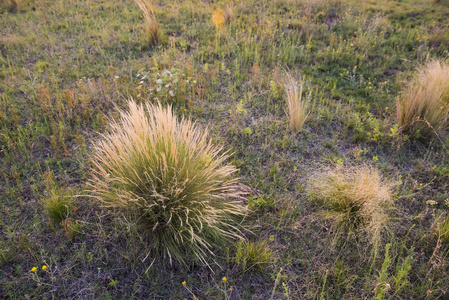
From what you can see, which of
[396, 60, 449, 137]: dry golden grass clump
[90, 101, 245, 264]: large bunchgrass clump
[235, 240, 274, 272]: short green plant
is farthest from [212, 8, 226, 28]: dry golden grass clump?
[235, 240, 274, 272]: short green plant

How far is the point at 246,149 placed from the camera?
10.6 ft

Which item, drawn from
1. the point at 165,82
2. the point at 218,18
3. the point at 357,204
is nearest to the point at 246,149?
the point at 357,204

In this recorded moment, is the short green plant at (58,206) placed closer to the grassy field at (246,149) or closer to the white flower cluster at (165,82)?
the grassy field at (246,149)

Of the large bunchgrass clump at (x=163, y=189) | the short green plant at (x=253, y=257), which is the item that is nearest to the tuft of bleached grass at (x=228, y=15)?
the large bunchgrass clump at (x=163, y=189)

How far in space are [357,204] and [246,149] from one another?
1.32 m

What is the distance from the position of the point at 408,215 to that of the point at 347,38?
3999 millimetres

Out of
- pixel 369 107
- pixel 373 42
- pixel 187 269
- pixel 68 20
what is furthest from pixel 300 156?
pixel 68 20

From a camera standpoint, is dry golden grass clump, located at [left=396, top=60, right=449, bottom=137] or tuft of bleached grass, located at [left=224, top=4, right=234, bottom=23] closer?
dry golden grass clump, located at [left=396, top=60, right=449, bottom=137]

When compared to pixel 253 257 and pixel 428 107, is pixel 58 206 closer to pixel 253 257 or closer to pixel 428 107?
pixel 253 257

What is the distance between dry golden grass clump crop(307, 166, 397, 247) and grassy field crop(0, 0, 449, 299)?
0.02m

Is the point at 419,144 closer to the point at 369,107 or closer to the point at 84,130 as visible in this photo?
the point at 369,107

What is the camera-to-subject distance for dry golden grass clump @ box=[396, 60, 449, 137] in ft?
10.8

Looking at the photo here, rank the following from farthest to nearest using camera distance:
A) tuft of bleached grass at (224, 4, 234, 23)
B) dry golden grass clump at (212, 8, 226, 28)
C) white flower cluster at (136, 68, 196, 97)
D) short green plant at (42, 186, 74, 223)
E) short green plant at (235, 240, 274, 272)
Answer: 1. tuft of bleached grass at (224, 4, 234, 23)
2. dry golden grass clump at (212, 8, 226, 28)
3. white flower cluster at (136, 68, 196, 97)
4. short green plant at (42, 186, 74, 223)
5. short green plant at (235, 240, 274, 272)

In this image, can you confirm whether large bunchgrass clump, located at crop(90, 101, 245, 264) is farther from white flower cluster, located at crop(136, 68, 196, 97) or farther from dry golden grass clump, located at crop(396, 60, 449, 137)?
dry golden grass clump, located at crop(396, 60, 449, 137)
